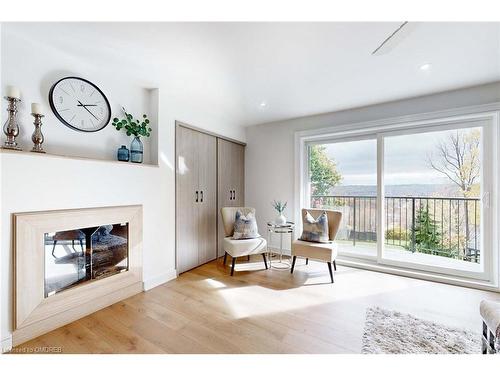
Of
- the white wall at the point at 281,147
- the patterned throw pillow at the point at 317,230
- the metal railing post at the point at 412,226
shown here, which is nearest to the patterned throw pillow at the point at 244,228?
the patterned throw pillow at the point at 317,230

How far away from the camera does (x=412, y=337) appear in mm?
1664

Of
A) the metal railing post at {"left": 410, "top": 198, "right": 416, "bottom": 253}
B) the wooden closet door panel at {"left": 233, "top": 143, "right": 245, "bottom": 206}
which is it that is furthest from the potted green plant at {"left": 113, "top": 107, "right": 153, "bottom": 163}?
the metal railing post at {"left": 410, "top": 198, "right": 416, "bottom": 253}

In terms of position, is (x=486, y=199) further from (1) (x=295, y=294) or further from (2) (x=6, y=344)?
(2) (x=6, y=344)

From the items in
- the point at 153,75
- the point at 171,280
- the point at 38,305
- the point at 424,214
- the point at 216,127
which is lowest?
the point at 171,280

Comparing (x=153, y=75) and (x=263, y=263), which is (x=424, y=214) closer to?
(x=263, y=263)

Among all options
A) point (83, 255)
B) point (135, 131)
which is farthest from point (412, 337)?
point (135, 131)

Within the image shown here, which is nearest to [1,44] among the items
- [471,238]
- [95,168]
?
[95,168]

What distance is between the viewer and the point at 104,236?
220 centimetres

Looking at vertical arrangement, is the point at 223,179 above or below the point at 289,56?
below

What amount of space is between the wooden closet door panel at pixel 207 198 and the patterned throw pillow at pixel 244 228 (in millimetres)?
520

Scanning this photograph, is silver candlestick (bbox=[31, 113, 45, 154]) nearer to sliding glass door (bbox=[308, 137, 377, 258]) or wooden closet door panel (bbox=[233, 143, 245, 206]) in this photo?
wooden closet door panel (bbox=[233, 143, 245, 206])

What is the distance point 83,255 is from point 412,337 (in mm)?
2847

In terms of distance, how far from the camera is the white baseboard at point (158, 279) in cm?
252
